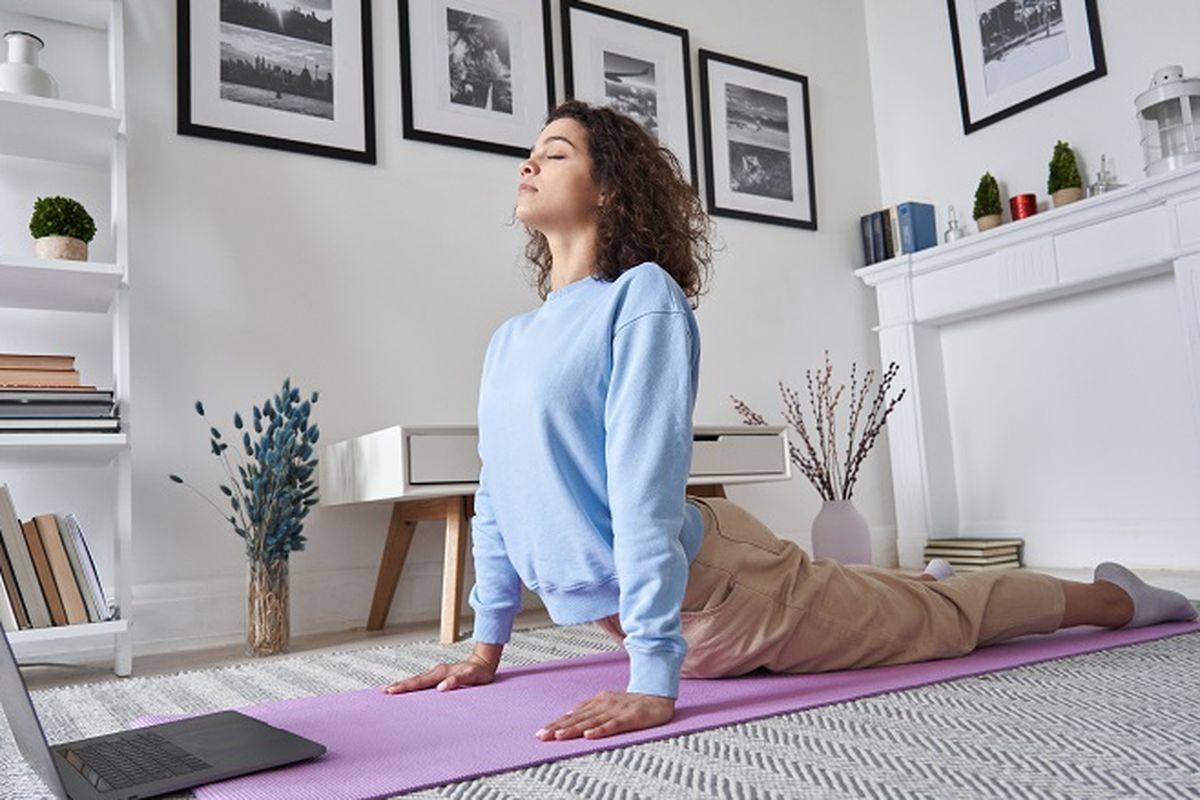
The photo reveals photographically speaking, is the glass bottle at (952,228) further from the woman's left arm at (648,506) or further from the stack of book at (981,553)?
the woman's left arm at (648,506)

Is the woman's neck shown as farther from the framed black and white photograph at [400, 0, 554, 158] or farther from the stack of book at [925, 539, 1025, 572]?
the stack of book at [925, 539, 1025, 572]

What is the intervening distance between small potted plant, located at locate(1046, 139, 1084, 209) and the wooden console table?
50.5 inches

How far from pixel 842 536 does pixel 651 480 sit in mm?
2136

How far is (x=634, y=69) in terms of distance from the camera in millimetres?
3553

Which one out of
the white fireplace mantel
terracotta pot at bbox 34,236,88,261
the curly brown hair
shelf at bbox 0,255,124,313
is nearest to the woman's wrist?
the curly brown hair

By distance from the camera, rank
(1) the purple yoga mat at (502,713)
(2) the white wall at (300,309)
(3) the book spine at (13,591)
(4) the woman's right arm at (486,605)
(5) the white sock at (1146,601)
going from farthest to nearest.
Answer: (2) the white wall at (300,309) < (3) the book spine at (13,591) < (5) the white sock at (1146,601) < (4) the woman's right arm at (486,605) < (1) the purple yoga mat at (502,713)

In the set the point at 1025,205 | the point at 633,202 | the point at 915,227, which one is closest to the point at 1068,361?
the point at 1025,205

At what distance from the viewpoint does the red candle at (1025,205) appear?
3.45 meters

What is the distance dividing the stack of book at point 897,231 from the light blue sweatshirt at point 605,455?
2.74 meters

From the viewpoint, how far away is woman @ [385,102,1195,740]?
1.19 metres

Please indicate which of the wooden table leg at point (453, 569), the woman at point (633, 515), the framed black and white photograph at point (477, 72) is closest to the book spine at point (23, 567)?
the wooden table leg at point (453, 569)

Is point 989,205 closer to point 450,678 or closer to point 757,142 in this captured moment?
point 757,142

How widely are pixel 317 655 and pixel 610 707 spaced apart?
121cm

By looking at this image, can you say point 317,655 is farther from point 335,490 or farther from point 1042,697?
point 1042,697
